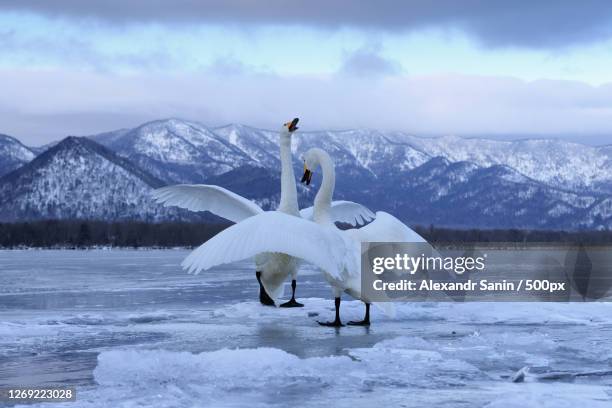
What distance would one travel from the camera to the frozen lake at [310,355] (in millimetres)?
9102

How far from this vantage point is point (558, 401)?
8.64 meters

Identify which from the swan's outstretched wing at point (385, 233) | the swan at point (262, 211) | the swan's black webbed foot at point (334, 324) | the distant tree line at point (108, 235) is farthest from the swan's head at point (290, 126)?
the distant tree line at point (108, 235)

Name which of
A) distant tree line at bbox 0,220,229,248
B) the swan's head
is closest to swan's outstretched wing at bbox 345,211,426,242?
the swan's head

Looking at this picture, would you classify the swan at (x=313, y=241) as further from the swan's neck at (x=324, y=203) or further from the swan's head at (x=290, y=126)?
the swan's head at (x=290, y=126)

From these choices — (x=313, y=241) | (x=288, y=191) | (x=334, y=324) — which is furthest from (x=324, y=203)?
(x=313, y=241)

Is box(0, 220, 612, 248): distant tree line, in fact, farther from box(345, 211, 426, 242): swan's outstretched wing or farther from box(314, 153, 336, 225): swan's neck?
box(345, 211, 426, 242): swan's outstretched wing

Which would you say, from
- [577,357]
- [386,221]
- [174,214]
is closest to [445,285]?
[386,221]

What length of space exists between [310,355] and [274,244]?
4.91 feet

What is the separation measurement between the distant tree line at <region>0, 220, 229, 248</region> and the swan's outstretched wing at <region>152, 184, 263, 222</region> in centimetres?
9240

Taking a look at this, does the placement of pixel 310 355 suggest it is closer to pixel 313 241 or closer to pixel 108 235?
pixel 313 241

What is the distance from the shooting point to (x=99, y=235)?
119000 mm

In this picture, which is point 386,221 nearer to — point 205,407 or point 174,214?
point 205,407

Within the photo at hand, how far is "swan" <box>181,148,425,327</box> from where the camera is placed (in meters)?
11.2

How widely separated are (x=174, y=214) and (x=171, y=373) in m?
176
